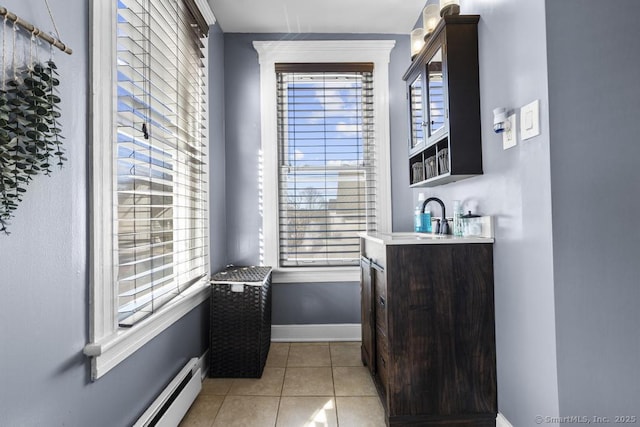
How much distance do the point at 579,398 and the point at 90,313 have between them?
5.80ft

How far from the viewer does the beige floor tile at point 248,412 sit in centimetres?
178

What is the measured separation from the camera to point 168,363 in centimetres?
175

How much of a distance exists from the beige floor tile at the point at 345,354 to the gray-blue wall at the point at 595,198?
1.45 meters

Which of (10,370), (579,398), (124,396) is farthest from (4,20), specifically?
(579,398)

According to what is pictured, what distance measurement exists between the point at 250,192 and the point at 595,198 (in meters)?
2.31

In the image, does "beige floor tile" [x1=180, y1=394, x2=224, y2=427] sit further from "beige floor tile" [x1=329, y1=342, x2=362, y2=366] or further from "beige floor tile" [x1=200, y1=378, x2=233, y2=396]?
"beige floor tile" [x1=329, y1=342, x2=362, y2=366]

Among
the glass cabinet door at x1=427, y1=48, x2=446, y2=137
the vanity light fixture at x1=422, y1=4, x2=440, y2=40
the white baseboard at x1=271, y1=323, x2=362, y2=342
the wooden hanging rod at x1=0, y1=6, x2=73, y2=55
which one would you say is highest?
the vanity light fixture at x1=422, y1=4, x2=440, y2=40

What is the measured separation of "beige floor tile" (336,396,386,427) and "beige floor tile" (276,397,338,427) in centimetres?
4

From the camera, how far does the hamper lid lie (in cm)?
228

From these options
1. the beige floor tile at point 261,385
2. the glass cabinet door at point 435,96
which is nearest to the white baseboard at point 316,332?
the beige floor tile at point 261,385

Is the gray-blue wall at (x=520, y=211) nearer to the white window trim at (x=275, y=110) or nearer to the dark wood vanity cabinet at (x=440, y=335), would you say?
the dark wood vanity cabinet at (x=440, y=335)

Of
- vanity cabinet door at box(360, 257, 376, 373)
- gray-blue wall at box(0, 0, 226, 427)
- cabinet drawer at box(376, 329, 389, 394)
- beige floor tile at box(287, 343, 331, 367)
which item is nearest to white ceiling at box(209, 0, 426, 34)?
gray-blue wall at box(0, 0, 226, 427)

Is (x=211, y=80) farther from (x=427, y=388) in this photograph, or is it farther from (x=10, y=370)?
(x=427, y=388)

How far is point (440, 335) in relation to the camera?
1646 mm
